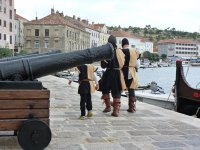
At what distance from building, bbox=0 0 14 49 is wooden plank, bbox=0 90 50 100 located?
218 ft

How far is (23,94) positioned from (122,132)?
2442mm

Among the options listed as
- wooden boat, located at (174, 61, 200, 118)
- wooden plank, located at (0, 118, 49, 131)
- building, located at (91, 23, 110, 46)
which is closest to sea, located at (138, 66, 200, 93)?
wooden boat, located at (174, 61, 200, 118)

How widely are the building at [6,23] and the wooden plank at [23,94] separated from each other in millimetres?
66363

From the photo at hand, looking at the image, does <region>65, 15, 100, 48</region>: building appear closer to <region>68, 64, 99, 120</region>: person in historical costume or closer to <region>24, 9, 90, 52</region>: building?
<region>24, 9, 90, 52</region>: building

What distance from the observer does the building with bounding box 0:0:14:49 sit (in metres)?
72.7

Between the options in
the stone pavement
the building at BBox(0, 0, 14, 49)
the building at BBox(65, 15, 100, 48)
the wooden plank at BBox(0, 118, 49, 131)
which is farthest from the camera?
the building at BBox(65, 15, 100, 48)

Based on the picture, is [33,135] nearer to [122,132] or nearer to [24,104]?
[24,104]

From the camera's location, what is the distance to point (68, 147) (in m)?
6.14

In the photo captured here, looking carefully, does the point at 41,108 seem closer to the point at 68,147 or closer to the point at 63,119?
the point at 68,147

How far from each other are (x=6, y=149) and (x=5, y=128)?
1.35 feet

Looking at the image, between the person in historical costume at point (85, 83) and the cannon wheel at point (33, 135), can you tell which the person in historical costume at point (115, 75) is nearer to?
the person in historical costume at point (85, 83)

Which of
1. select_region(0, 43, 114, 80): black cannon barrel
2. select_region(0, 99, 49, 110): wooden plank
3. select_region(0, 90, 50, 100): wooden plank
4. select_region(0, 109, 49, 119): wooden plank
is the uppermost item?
select_region(0, 43, 114, 80): black cannon barrel

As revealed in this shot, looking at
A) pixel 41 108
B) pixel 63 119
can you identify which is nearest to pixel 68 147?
pixel 41 108

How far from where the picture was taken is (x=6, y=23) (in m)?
75.6
